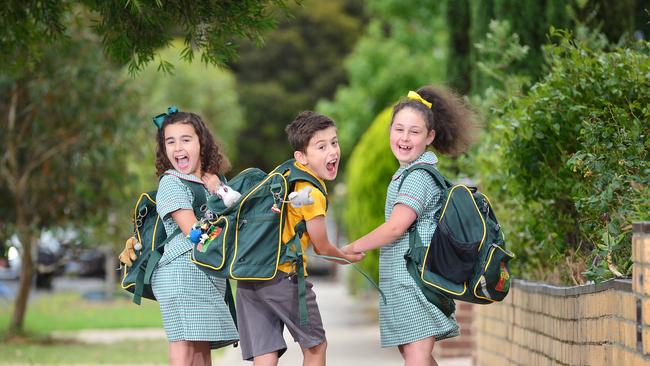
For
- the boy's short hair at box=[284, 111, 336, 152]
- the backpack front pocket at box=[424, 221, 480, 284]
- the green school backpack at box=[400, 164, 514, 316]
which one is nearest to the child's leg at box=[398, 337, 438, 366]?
the green school backpack at box=[400, 164, 514, 316]

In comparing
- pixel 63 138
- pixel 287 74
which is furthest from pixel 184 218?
pixel 287 74

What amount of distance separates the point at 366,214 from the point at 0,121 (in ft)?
14.7

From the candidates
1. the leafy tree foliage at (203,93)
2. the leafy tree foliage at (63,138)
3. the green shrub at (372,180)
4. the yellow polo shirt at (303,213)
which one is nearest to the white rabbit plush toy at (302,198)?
the yellow polo shirt at (303,213)

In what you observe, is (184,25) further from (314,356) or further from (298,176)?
(314,356)

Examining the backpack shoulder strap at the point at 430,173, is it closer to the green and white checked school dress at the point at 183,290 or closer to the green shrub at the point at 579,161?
the green shrub at the point at 579,161

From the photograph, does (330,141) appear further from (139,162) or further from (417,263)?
(139,162)

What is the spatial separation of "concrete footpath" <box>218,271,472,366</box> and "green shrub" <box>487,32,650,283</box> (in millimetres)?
3532

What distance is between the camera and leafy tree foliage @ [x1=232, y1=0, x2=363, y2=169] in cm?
4675

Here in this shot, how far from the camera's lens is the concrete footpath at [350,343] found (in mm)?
11500

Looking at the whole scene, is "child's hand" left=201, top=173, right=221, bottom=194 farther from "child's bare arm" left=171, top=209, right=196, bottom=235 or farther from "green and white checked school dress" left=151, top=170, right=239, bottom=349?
"child's bare arm" left=171, top=209, right=196, bottom=235

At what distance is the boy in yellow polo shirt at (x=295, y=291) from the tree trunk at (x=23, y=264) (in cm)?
855

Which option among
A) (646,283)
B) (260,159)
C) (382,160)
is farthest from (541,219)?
(260,159)

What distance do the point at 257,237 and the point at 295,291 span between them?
0.34 meters

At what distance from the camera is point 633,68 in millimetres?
6488
